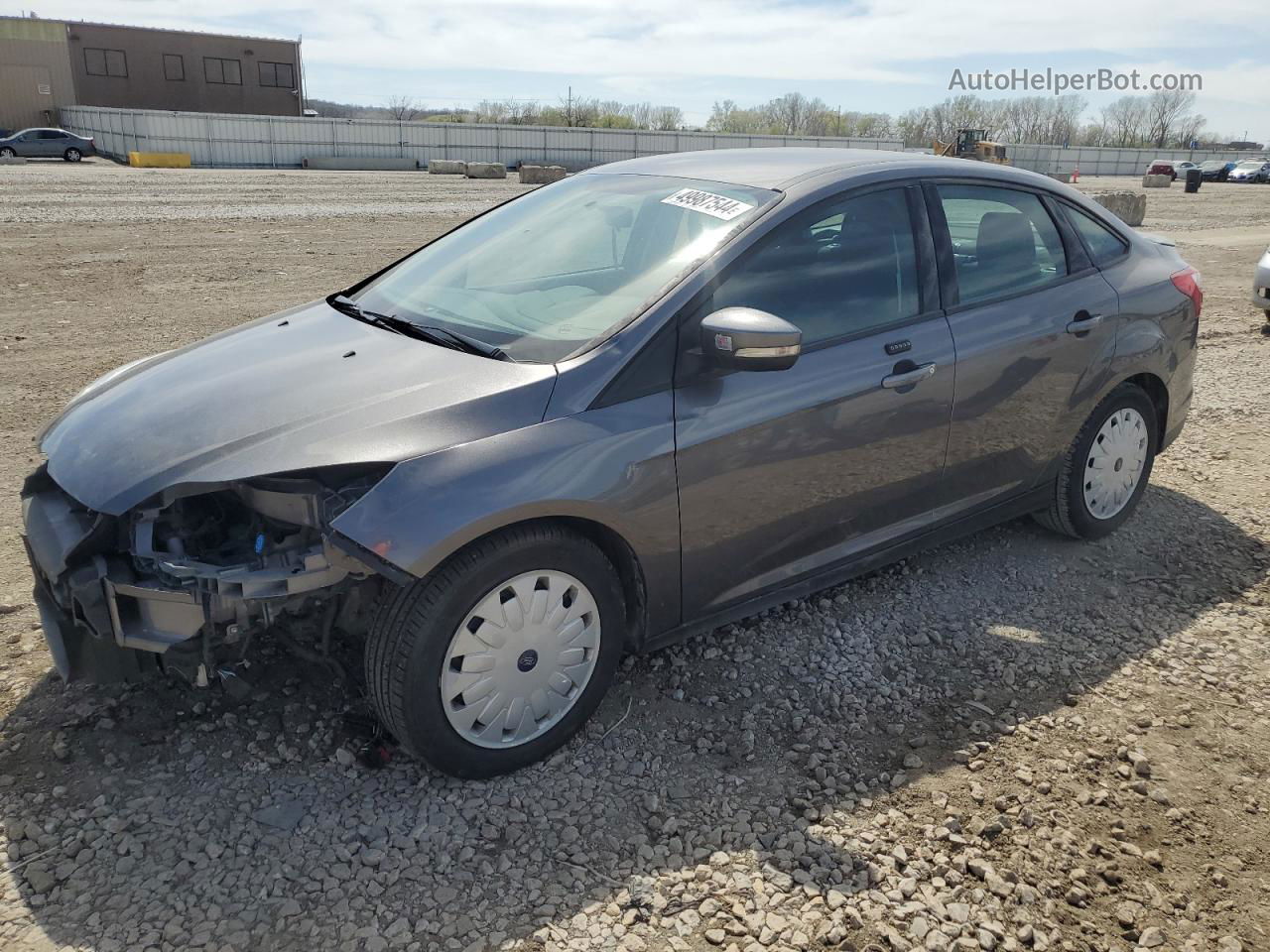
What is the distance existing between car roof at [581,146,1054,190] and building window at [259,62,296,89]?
72.5 meters

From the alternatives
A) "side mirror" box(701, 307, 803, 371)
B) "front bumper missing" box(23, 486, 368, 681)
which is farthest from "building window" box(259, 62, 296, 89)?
"side mirror" box(701, 307, 803, 371)

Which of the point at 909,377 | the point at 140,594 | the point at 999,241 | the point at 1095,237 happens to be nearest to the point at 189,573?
the point at 140,594

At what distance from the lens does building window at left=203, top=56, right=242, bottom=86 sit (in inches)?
2576

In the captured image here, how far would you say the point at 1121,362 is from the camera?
14.5ft

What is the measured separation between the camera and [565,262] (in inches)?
145

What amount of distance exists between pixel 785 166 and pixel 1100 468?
2135 millimetres

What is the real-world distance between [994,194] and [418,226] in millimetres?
14813

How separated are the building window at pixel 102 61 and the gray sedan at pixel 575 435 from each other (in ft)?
231

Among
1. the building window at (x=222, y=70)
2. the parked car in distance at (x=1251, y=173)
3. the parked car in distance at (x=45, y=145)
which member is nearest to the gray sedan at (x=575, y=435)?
the parked car in distance at (x=45, y=145)

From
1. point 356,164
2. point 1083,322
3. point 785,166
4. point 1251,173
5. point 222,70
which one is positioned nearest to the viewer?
point 785,166

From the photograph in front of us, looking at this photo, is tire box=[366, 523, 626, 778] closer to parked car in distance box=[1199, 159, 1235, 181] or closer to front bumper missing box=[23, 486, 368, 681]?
front bumper missing box=[23, 486, 368, 681]

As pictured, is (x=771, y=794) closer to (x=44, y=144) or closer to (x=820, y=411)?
(x=820, y=411)

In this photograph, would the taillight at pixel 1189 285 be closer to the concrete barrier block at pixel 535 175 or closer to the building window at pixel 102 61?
the concrete barrier block at pixel 535 175

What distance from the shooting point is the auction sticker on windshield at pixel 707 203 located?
3428 mm
